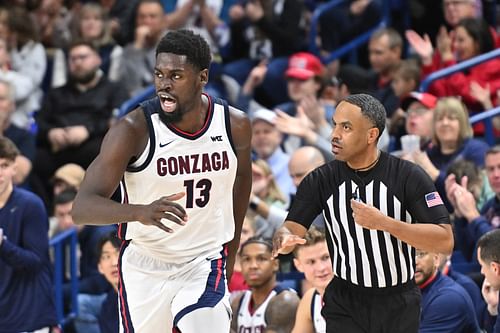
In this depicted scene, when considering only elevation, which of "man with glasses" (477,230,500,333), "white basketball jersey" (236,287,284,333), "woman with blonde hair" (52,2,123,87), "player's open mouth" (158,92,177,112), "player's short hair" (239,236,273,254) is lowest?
"white basketball jersey" (236,287,284,333)

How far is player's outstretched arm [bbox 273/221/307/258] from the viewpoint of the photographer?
18.2 feet

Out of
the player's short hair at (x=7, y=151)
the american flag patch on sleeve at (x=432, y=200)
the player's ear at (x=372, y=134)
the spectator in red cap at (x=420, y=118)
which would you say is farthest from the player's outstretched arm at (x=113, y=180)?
the spectator in red cap at (x=420, y=118)

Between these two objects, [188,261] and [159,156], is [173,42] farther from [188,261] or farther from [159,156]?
[188,261]

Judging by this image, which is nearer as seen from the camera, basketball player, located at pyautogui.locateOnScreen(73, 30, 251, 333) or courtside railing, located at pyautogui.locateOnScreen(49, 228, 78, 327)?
basketball player, located at pyautogui.locateOnScreen(73, 30, 251, 333)

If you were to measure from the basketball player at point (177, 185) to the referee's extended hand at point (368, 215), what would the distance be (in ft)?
2.51

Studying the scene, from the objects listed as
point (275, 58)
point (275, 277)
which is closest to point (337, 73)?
point (275, 58)

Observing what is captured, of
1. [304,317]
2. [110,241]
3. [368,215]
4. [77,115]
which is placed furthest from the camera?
[77,115]

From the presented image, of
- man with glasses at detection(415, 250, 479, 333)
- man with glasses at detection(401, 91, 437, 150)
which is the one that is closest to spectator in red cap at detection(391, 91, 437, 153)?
man with glasses at detection(401, 91, 437, 150)

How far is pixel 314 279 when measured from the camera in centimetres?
706

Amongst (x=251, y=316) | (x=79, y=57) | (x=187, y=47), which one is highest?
(x=79, y=57)

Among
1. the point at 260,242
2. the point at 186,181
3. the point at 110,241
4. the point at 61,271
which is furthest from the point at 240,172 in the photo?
the point at 61,271

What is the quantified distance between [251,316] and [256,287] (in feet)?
0.64

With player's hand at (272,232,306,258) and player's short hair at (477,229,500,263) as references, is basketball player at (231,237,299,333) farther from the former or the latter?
player's hand at (272,232,306,258)

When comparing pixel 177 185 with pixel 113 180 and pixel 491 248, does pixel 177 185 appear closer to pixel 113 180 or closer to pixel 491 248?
pixel 113 180
